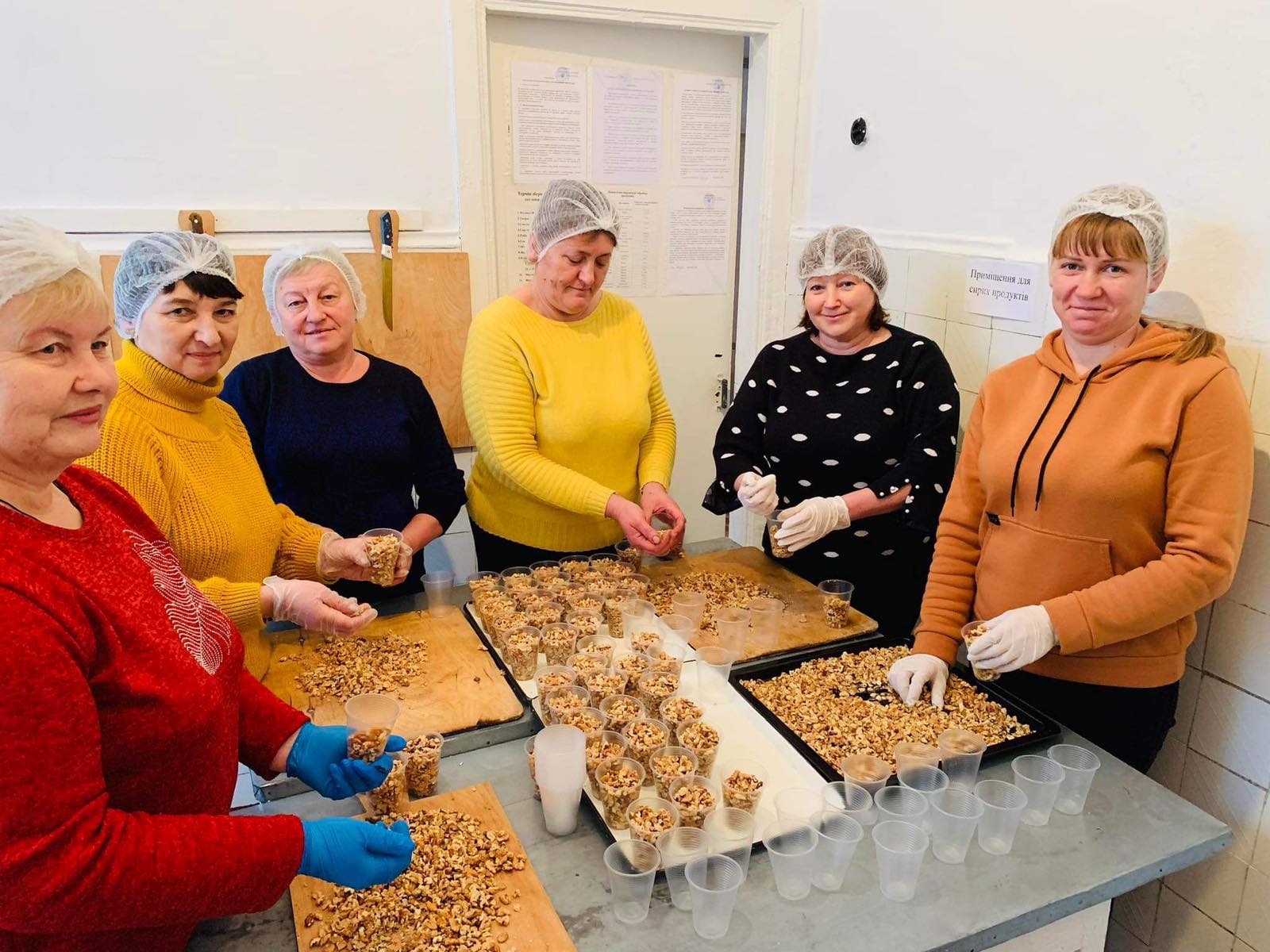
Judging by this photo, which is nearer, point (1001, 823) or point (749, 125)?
point (1001, 823)

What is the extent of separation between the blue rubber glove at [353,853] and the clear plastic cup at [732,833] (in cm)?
50

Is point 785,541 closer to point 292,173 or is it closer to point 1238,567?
point 1238,567

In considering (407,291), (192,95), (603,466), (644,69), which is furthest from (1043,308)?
(192,95)

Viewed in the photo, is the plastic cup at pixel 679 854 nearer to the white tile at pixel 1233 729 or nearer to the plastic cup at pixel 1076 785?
the plastic cup at pixel 1076 785

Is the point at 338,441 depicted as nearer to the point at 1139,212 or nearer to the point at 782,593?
the point at 782,593

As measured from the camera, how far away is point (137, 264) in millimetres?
1876

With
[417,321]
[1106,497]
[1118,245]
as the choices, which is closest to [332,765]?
[1106,497]

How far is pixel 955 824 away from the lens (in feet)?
4.74

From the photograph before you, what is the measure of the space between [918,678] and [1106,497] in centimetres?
56

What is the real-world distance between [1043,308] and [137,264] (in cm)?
247

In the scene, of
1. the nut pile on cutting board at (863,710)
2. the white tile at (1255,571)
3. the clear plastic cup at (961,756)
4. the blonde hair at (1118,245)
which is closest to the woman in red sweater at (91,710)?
the nut pile on cutting board at (863,710)

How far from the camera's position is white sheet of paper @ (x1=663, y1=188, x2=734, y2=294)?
153 inches

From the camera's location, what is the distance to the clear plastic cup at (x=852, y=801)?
154cm

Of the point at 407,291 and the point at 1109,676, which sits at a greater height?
the point at 407,291
